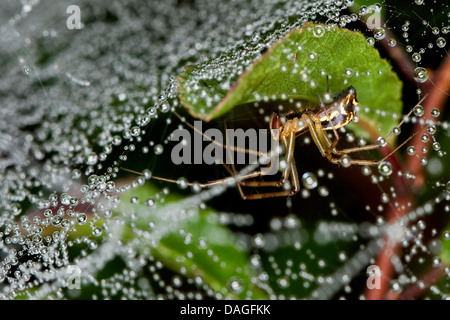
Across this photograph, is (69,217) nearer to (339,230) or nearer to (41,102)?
(339,230)

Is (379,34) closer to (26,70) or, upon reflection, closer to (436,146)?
(436,146)

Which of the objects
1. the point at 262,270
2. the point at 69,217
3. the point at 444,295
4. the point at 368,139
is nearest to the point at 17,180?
the point at 69,217

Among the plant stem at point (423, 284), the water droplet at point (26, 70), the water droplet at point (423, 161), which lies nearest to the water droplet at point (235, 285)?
the plant stem at point (423, 284)

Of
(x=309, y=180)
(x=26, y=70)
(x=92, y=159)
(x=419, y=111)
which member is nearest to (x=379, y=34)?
(x=419, y=111)

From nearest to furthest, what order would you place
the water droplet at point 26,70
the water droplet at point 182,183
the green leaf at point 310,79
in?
the green leaf at point 310,79, the water droplet at point 182,183, the water droplet at point 26,70

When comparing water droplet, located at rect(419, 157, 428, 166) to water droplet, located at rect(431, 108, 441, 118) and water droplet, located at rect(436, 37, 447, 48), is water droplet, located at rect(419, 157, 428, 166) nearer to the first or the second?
water droplet, located at rect(431, 108, 441, 118)

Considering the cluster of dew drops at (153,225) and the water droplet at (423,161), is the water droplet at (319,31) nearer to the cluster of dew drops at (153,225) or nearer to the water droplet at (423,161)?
the cluster of dew drops at (153,225)

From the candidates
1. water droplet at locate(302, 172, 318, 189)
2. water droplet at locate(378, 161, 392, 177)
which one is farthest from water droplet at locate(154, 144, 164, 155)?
water droplet at locate(378, 161, 392, 177)

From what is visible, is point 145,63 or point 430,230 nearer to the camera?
point 430,230
